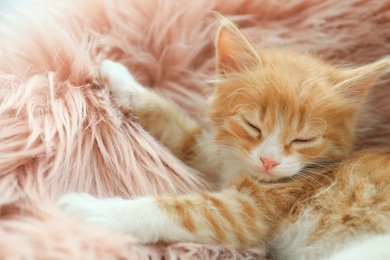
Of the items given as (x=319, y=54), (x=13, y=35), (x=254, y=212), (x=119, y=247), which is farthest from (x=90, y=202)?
(x=319, y=54)

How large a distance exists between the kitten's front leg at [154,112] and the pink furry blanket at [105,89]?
0.03m

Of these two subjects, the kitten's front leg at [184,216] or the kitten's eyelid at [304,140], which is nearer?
the kitten's front leg at [184,216]

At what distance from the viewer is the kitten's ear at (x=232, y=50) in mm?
895

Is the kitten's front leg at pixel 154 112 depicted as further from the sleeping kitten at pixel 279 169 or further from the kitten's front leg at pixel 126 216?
the kitten's front leg at pixel 126 216

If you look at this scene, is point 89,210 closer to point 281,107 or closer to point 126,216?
point 126,216

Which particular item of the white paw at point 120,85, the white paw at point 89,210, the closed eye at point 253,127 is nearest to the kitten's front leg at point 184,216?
the white paw at point 89,210

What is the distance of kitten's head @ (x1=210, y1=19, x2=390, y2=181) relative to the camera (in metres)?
0.87

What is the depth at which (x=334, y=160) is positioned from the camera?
36.5 inches

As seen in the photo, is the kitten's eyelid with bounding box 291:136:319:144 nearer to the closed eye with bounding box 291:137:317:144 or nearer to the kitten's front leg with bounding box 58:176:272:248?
the closed eye with bounding box 291:137:317:144

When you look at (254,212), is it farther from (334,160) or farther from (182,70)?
(182,70)

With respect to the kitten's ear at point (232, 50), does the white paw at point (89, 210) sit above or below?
below

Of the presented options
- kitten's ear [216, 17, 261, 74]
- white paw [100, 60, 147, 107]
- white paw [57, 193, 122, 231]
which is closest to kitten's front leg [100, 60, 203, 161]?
white paw [100, 60, 147, 107]

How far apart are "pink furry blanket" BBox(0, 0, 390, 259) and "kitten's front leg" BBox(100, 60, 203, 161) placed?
0.10 ft

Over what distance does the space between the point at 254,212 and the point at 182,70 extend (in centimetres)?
40
